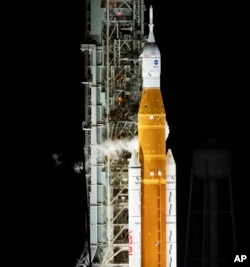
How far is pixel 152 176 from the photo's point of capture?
16.0 metres

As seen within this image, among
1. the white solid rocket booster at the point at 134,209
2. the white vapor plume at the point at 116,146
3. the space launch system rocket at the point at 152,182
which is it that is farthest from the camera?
the white vapor plume at the point at 116,146

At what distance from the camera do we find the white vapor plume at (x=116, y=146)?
16.8m

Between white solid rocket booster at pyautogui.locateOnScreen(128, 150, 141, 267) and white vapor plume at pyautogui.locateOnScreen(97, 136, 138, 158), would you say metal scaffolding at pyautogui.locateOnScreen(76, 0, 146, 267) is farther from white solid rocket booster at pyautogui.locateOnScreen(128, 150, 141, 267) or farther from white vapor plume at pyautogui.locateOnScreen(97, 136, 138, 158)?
white solid rocket booster at pyautogui.locateOnScreen(128, 150, 141, 267)

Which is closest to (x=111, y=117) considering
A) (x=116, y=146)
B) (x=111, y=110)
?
(x=111, y=110)

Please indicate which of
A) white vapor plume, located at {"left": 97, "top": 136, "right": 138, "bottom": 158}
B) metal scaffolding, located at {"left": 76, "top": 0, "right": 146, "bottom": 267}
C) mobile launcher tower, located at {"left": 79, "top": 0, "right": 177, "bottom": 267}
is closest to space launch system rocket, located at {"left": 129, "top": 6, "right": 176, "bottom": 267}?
mobile launcher tower, located at {"left": 79, "top": 0, "right": 177, "bottom": 267}

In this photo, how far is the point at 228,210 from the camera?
18.8 metres

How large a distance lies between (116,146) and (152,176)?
4.07 feet

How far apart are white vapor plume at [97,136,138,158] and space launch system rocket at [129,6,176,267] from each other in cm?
78

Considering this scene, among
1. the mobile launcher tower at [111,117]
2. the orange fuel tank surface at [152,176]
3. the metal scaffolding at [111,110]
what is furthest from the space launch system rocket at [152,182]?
the metal scaffolding at [111,110]

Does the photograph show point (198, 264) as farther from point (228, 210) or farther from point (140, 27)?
point (140, 27)

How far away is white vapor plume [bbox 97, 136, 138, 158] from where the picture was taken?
16.8 m

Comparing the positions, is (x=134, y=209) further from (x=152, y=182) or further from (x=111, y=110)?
(x=111, y=110)

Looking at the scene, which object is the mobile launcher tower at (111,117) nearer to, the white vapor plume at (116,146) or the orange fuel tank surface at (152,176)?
the white vapor plume at (116,146)

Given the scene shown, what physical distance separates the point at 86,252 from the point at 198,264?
2582mm
